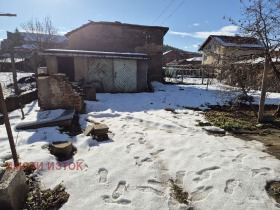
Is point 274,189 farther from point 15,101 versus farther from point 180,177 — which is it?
point 15,101

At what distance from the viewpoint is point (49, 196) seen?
2.97 meters

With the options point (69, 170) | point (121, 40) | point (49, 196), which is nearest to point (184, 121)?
point (69, 170)

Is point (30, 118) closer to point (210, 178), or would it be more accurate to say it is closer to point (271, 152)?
point (210, 178)

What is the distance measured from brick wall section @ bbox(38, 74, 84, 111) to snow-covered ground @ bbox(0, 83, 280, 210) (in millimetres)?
1749

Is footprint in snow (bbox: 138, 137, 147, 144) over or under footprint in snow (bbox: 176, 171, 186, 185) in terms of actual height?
over

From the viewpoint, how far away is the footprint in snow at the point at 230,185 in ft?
10.1

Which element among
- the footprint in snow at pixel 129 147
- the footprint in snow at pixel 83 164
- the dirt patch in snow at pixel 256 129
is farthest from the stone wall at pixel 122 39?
the footprint in snow at pixel 83 164

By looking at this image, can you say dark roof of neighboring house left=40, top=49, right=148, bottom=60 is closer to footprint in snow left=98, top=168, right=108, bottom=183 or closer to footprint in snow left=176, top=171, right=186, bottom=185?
footprint in snow left=98, top=168, right=108, bottom=183

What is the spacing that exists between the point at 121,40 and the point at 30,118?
1374 centimetres

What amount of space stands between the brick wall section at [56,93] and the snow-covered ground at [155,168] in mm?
1749

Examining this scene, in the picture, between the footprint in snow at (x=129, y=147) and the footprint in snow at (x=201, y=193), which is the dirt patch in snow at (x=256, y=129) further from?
the footprint in snow at (x=129, y=147)

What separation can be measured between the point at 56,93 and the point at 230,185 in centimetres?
586

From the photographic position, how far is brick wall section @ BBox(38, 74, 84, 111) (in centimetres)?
689

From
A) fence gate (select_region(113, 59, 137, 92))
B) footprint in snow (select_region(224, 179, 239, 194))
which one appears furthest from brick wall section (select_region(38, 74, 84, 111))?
fence gate (select_region(113, 59, 137, 92))
